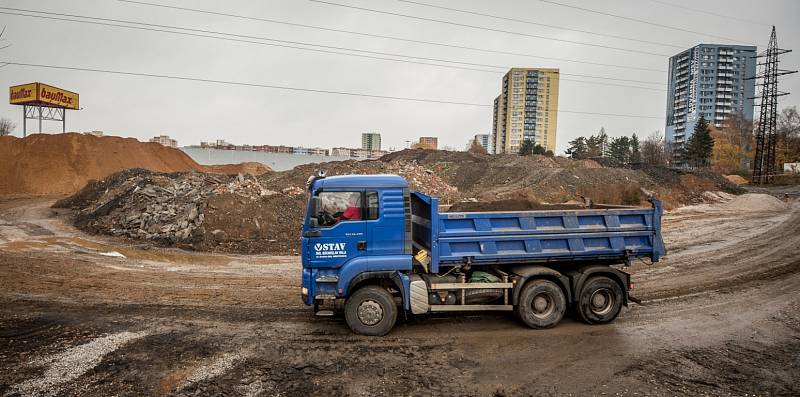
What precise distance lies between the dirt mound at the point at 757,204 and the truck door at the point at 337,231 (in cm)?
2780

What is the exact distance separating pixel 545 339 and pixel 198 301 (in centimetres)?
713

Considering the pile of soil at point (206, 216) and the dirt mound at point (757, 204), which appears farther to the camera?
the dirt mound at point (757, 204)

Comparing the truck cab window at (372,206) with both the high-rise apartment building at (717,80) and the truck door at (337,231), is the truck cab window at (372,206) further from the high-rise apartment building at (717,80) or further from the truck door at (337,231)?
the high-rise apartment building at (717,80)

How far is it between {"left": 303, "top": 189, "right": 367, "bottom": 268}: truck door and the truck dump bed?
3.87ft

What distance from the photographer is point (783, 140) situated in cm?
5541

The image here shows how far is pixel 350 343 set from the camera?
6.99m

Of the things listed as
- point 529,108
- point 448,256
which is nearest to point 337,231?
point 448,256

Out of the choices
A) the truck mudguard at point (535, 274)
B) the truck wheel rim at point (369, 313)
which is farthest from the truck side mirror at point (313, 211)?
the truck mudguard at point (535, 274)

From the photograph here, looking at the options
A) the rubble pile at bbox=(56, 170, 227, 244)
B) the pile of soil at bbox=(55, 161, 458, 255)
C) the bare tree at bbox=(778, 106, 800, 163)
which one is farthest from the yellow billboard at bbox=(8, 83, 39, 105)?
the bare tree at bbox=(778, 106, 800, 163)

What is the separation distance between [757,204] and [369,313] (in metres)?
28.8

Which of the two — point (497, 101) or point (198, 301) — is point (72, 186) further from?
point (497, 101)

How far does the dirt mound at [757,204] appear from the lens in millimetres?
25277

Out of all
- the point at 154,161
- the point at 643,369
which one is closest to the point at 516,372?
the point at 643,369

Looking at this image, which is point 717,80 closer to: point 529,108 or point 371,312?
point 529,108
